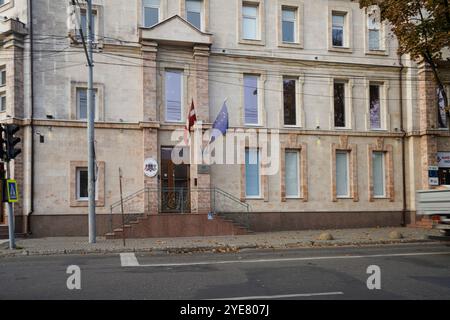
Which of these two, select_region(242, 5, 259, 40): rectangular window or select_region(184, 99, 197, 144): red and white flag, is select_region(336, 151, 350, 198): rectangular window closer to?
select_region(242, 5, 259, 40): rectangular window

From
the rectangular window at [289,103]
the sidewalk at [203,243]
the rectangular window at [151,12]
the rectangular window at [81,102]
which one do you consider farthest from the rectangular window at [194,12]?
the sidewalk at [203,243]

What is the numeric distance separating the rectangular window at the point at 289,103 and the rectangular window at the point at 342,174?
274 centimetres

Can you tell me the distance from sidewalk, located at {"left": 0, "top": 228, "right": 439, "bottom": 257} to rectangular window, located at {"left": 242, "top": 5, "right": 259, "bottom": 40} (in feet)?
29.4

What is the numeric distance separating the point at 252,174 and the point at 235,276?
40.9 feet

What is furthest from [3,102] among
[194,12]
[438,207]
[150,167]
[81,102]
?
[438,207]

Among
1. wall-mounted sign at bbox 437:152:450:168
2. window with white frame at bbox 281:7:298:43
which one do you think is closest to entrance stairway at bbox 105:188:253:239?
window with white frame at bbox 281:7:298:43

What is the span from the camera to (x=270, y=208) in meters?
22.7

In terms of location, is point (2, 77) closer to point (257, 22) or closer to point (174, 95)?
point (174, 95)

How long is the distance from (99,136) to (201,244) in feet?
22.6

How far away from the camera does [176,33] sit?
846 inches

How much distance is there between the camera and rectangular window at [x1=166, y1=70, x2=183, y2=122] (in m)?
22.0
